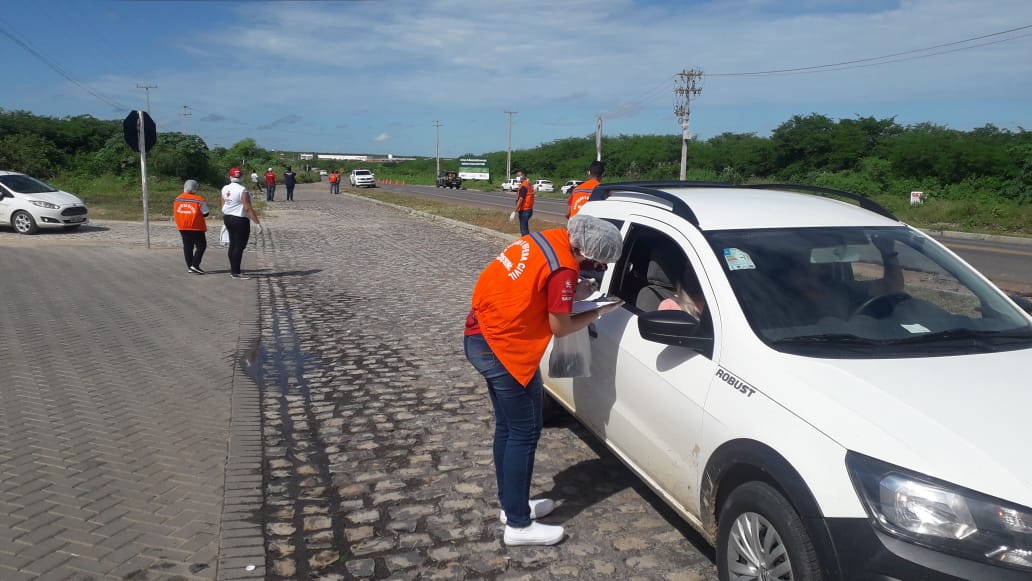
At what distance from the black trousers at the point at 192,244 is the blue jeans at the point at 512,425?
10.4 metres

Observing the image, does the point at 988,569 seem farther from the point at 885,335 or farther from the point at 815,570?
the point at 885,335

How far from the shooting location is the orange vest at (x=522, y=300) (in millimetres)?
3486

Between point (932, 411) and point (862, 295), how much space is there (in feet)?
3.81

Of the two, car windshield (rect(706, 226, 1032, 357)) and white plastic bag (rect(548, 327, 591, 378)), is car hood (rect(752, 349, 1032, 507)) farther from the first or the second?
white plastic bag (rect(548, 327, 591, 378))

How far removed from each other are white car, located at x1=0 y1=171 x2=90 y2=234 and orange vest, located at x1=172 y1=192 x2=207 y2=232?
919cm

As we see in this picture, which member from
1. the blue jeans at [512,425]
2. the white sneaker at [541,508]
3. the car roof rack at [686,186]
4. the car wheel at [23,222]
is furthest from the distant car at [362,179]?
the blue jeans at [512,425]

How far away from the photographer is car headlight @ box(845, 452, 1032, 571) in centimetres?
231

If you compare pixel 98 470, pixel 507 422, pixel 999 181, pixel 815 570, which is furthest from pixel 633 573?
pixel 999 181

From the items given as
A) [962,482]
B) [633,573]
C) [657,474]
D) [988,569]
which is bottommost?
[633,573]

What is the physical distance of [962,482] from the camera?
240 centimetres

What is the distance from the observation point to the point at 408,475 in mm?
4898

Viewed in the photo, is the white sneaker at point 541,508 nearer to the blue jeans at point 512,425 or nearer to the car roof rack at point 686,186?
the blue jeans at point 512,425

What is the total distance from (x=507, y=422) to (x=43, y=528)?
2.49 meters

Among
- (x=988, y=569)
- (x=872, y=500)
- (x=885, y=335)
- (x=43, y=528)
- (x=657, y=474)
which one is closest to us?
(x=988, y=569)
